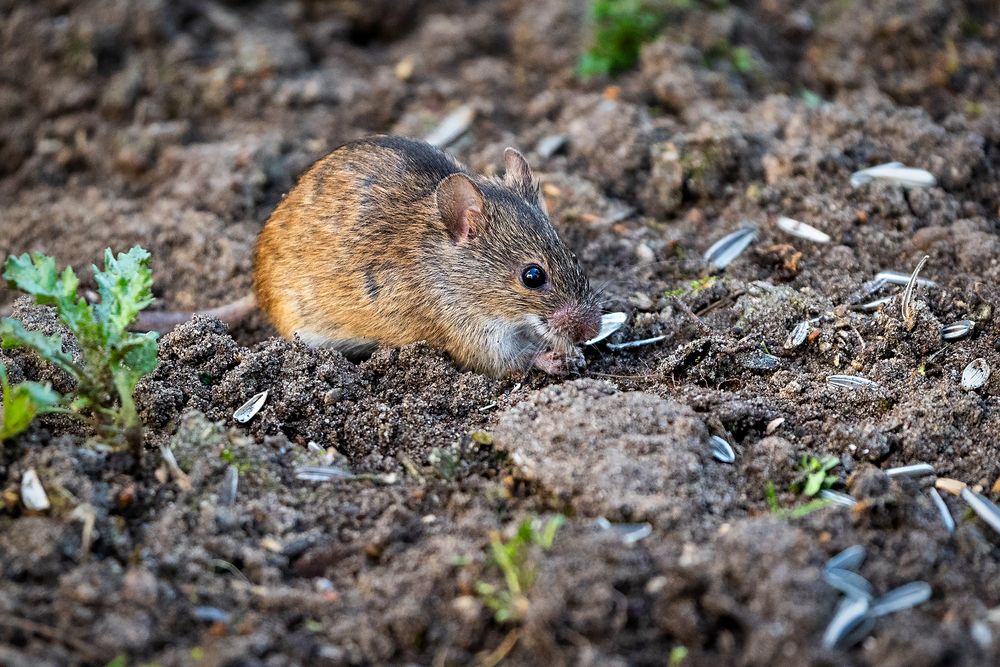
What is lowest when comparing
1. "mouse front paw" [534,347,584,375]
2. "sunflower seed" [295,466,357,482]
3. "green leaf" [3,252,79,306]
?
"mouse front paw" [534,347,584,375]

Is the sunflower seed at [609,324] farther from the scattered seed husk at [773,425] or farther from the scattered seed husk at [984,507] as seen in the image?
A: the scattered seed husk at [984,507]

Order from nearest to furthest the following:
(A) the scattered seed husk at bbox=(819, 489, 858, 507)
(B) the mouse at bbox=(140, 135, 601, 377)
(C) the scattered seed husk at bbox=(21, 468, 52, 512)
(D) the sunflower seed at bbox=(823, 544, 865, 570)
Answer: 1. (D) the sunflower seed at bbox=(823, 544, 865, 570)
2. (C) the scattered seed husk at bbox=(21, 468, 52, 512)
3. (A) the scattered seed husk at bbox=(819, 489, 858, 507)
4. (B) the mouse at bbox=(140, 135, 601, 377)

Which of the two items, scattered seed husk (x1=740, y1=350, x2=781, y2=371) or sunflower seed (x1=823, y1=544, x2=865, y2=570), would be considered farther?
scattered seed husk (x1=740, y1=350, x2=781, y2=371)

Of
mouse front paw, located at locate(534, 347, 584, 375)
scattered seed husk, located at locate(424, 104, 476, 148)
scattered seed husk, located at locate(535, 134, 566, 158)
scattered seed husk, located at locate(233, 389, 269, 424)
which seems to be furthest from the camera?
scattered seed husk, located at locate(424, 104, 476, 148)

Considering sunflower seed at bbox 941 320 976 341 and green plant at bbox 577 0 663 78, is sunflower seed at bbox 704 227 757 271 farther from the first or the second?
green plant at bbox 577 0 663 78

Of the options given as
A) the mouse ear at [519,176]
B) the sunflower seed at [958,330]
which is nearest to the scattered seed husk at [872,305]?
the sunflower seed at [958,330]

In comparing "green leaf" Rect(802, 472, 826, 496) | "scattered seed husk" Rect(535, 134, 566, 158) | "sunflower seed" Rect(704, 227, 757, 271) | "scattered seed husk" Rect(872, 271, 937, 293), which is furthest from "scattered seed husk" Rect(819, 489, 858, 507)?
"scattered seed husk" Rect(535, 134, 566, 158)

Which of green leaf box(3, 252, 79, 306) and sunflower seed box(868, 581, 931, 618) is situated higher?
green leaf box(3, 252, 79, 306)
